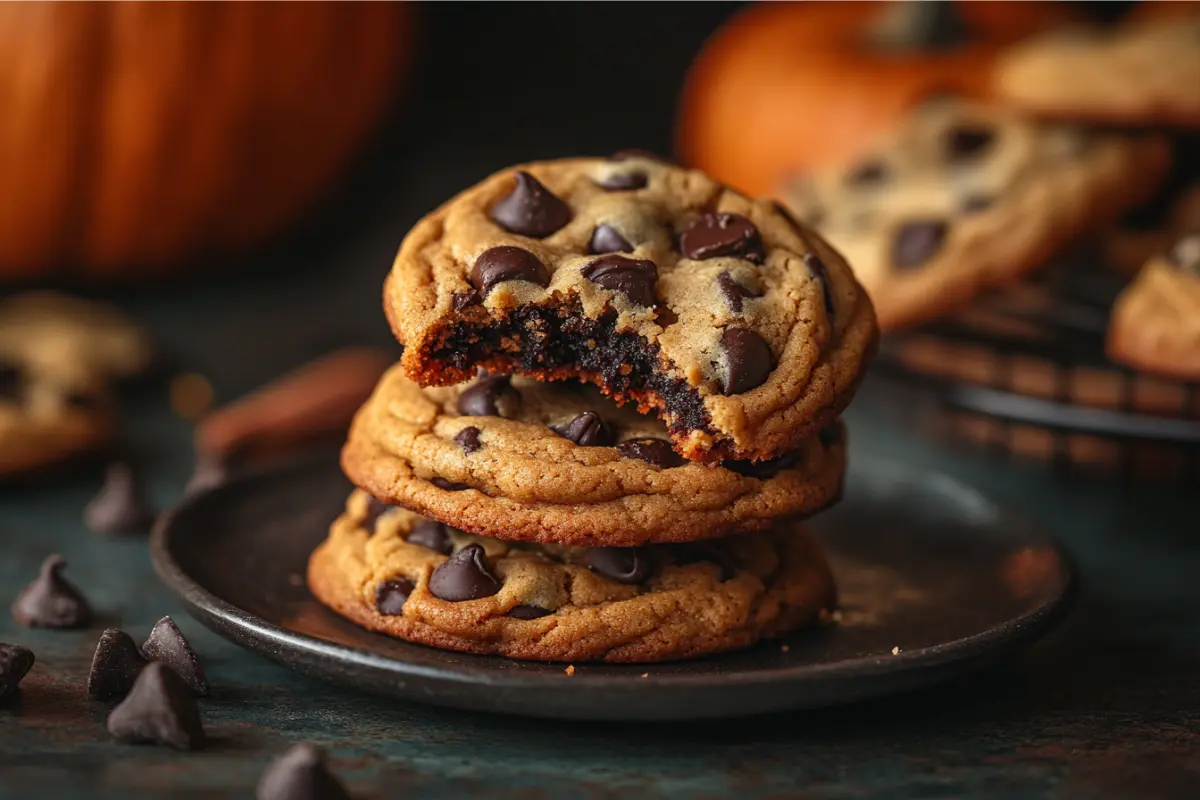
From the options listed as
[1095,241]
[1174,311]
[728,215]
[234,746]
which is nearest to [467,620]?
[234,746]

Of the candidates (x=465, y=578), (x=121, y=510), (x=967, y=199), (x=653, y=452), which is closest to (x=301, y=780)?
(x=465, y=578)

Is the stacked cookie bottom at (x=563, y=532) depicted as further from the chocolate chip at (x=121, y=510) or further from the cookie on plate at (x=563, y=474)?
the chocolate chip at (x=121, y=510)

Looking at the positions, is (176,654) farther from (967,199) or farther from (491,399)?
(967,199)

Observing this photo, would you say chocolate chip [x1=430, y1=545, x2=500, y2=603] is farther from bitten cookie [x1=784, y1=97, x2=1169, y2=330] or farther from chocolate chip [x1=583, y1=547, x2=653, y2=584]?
bitten cookie [x1=784, y1=97, x2=1169, y2=330]

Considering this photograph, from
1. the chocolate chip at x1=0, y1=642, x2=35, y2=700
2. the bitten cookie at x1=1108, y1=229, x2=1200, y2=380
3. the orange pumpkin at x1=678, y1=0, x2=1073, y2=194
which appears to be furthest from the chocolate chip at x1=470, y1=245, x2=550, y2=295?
the orange pumpkin at x1=678, y1=0, x2=1073, y2=194

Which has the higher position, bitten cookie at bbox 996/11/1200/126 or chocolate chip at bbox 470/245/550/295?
bitten cookie at bbox 996/11/1200/126

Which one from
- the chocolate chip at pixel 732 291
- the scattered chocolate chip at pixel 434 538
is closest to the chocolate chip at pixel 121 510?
the scattered chocolate chip at pixel 434 538
